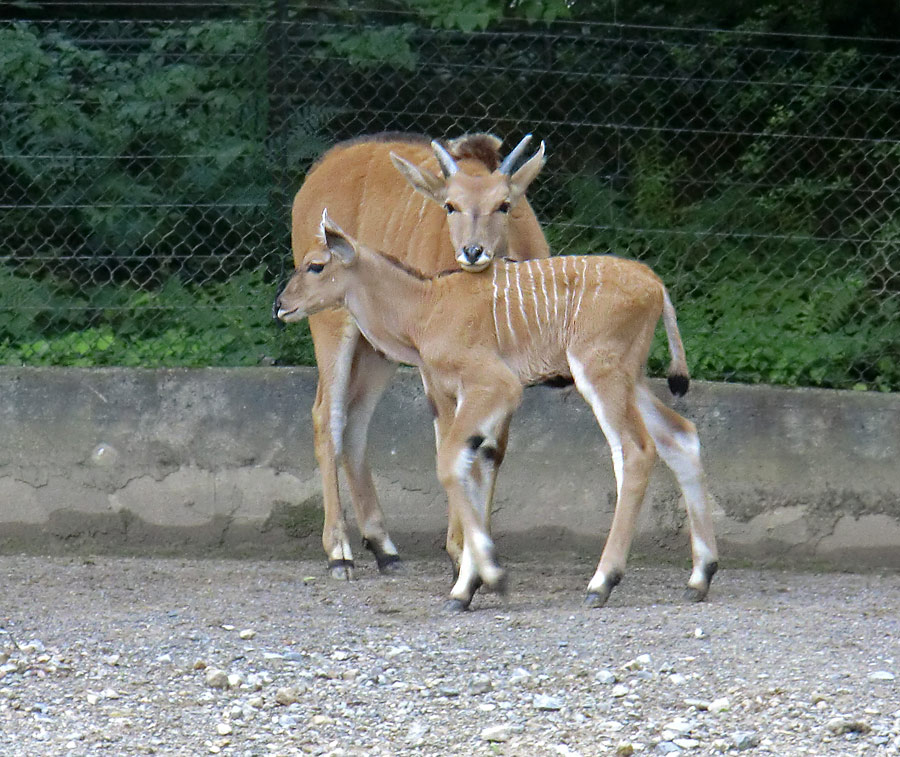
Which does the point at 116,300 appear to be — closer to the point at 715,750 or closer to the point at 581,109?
the point at 581,109

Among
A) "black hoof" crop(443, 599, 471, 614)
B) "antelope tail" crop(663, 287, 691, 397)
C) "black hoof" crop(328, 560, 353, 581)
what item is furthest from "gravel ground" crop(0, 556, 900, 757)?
"antelope tail" crop(663, 287, 691, 397)

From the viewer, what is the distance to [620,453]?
19.6ft

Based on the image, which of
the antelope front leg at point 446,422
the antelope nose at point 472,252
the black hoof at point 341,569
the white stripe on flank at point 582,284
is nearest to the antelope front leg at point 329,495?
the black hoof at point 341,569

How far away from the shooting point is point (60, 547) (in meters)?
7.26

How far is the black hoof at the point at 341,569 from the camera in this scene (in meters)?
6.85

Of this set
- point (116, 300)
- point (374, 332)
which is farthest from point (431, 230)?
point (116, 300)

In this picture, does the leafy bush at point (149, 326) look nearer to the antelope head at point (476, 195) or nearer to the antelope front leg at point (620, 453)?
the antelope head at point (476, 195)

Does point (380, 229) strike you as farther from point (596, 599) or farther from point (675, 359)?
point (596, 599)

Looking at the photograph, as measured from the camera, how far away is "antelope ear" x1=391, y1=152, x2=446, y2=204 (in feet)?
22.3

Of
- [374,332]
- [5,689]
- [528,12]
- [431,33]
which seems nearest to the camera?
[5,689]

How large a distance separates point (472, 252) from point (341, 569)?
1586 millimetres

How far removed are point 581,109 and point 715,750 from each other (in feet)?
13.3

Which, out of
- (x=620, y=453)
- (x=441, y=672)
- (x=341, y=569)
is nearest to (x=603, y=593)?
(x=620, y=453)

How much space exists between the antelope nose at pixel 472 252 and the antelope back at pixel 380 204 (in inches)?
27.1
